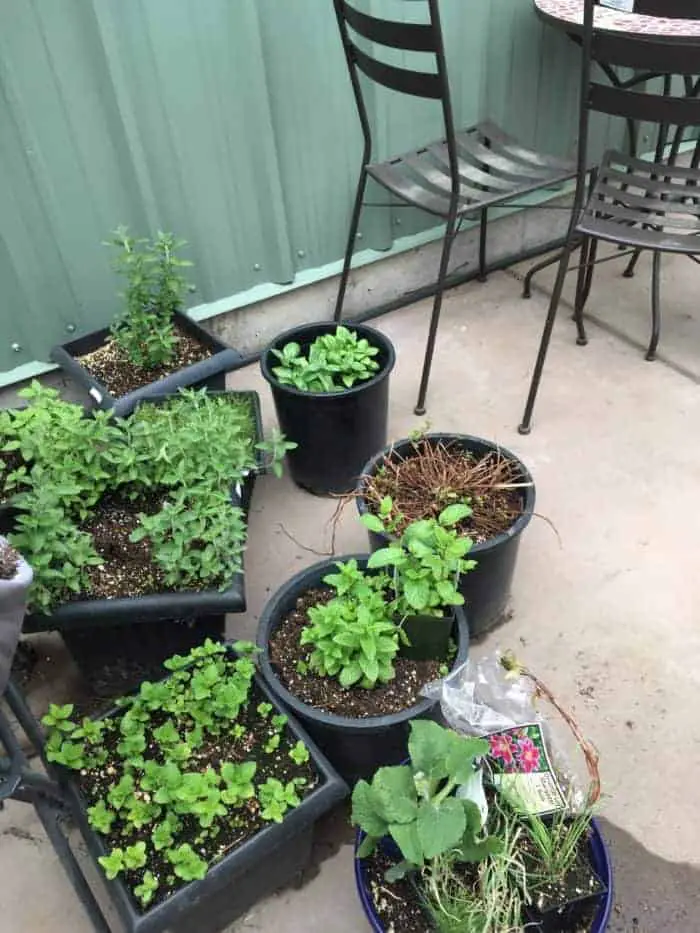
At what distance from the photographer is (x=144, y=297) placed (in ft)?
7.73

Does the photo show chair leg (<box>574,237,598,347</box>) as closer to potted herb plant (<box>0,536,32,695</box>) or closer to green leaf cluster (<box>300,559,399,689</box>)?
green leaf cluster (<box>300,559,399,689</box>)

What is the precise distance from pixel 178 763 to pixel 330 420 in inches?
41.2

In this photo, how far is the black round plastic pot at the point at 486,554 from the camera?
1.77 metres

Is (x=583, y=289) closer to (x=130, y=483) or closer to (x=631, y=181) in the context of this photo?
(x=631, y=181)

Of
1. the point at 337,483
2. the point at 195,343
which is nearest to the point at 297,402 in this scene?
the point at 337,483

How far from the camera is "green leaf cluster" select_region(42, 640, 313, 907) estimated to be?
4.40 feet

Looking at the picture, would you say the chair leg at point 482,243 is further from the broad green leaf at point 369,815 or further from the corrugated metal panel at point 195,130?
the broad green leaf at point 369,815

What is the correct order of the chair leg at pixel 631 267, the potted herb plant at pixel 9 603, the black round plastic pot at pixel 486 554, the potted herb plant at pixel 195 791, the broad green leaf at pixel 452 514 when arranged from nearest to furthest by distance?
the potted herb plant at pixel 9 603 → the potted herb plant at pixel 195 791 → the broad green leaf at pixel 452 514 → the black round plastic pot at pixel 486 554 → the chair leg at pixel 631 267

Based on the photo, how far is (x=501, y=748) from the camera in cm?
146

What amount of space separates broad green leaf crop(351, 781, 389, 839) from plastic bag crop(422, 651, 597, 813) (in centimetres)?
27

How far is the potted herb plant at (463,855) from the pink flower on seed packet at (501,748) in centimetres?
7

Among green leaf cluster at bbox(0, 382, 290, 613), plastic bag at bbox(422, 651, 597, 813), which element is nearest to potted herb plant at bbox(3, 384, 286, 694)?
green leaf cluster at bbox(0, 382, 290, 613)

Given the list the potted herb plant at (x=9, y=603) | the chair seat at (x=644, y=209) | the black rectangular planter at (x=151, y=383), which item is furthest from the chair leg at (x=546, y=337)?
the potted herb plant at (x=9, y=603)

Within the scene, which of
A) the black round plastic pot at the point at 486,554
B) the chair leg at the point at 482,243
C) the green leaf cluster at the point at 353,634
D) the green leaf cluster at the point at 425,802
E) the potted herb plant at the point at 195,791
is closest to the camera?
the green leaf cluster at the point at 425,802
